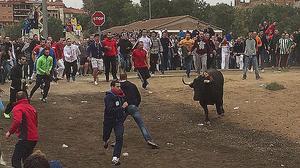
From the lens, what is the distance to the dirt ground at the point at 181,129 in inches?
472

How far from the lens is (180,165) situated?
1152cm

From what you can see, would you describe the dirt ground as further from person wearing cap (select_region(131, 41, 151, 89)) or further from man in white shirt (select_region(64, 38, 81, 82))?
man in white shirt (select_region(64, 38, 81, 82))

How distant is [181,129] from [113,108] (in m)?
3.86

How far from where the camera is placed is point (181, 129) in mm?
14914

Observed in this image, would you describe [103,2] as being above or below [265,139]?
above

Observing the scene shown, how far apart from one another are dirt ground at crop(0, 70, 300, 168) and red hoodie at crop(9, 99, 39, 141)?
5.43 ft

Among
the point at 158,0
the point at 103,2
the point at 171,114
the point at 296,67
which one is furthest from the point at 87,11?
the point at 171,114

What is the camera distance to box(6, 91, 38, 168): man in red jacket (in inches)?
384

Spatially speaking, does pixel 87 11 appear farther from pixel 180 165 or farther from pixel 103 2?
pixel 180 165

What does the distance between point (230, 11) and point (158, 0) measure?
11518mm

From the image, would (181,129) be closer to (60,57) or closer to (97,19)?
(60,57)

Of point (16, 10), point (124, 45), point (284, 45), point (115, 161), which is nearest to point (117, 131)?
point (115, 161)

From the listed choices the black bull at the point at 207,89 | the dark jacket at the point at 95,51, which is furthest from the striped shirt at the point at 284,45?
the black bull at the point at 207,89

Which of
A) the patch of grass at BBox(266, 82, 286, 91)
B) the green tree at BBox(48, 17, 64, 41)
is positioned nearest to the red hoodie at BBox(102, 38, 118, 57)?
the patch of grass at BBox(266, 82, 286, 91)
